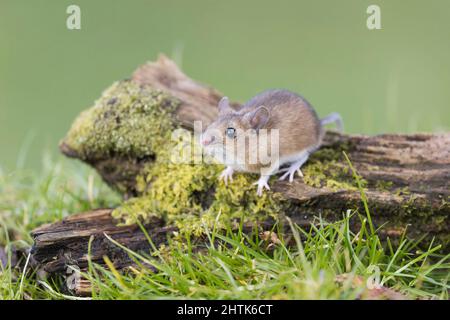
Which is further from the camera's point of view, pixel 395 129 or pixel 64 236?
pixel 395 129

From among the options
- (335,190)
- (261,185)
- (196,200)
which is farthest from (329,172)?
(196,200)

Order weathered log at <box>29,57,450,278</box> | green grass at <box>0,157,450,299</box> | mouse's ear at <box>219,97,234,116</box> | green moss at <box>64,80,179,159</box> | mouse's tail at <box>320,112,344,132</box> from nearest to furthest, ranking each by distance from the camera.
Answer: green grass at <box>0,157,450,299</box>, weathered log at <box>29,57,450,278</box>, mouse's ear at <box>219,97,234,116</box>, green moss at <box>64,80,179,159</box>, mouse's tail at <box>320,112,344,132</box>

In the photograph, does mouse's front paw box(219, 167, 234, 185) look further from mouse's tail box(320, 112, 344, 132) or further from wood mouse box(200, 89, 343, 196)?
mouse's tail box(320, 112, 344, 132)

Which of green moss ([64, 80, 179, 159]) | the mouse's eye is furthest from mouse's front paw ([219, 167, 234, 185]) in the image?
green moss ([64, 80, 179, 159])

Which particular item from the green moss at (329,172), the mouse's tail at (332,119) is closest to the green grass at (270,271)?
the green moss at (329,172)

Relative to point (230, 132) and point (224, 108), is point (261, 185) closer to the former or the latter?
point (230, 132)
